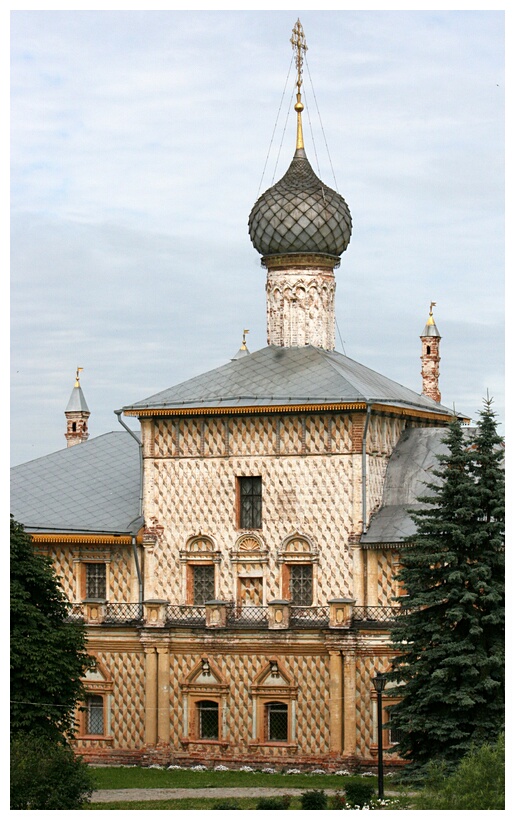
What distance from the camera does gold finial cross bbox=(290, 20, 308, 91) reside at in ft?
132

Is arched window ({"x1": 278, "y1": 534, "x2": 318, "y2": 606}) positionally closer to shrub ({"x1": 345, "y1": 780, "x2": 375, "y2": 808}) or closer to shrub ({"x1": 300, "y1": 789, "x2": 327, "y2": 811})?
shrub ({"x1": 345, "y1": 780, "x2": 375, "y2": 808})

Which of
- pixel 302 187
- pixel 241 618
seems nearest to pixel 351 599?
pixel 241 618

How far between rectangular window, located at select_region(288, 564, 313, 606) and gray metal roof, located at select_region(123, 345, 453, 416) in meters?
3.39

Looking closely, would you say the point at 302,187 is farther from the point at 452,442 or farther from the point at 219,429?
the point at 452,442

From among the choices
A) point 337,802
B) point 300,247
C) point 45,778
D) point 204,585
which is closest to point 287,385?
point 300,247

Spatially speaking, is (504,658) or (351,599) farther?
(351,599)

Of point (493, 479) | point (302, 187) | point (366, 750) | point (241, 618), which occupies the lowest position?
point (366, 750)

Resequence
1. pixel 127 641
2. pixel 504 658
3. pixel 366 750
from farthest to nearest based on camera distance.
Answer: pixel 127 641, pixel 366 750, pixel 504 658

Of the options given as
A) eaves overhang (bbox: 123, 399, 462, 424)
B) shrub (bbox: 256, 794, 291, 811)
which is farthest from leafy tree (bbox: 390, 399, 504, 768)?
eaves overhang (bbox: 123, 399, 462, 424)

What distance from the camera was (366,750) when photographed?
36375 millimetres

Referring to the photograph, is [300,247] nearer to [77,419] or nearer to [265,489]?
[265,489]

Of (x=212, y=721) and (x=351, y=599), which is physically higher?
(x=351, y=599)

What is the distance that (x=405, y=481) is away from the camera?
38250 millimetres
